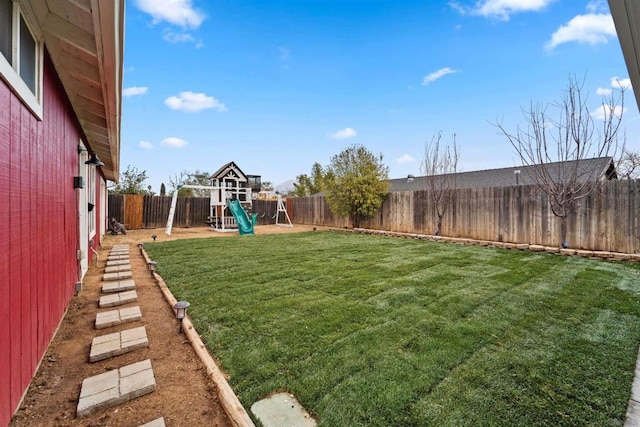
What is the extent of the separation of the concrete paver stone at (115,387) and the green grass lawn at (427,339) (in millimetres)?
496

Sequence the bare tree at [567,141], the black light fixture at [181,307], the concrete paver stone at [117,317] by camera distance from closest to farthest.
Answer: the black light fixture at [181,307] < the concrete paver stone at [117,317] < the bare tree at [567,141]

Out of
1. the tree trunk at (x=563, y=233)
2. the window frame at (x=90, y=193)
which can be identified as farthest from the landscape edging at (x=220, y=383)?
the tree trunk at (x=563, y=233)

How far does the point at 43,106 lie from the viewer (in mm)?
2264

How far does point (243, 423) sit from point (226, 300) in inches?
79.3

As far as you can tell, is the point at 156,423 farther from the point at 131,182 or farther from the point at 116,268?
the point at 131,182

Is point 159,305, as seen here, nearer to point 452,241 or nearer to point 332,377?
point 332,377

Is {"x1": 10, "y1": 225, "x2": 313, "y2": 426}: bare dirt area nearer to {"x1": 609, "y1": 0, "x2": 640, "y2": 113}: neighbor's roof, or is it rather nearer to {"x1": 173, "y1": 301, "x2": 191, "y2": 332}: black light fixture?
{"x1": 173, "y1": 301, "x2": 191, "y2": 332}: black light fixture

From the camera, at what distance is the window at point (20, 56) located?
1.48 m

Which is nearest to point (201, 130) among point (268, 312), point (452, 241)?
point (452, 241)

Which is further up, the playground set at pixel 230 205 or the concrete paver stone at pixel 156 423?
the playground set at pixel 230 205

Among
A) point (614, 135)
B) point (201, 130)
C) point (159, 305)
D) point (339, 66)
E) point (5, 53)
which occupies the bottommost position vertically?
point (159, 305)

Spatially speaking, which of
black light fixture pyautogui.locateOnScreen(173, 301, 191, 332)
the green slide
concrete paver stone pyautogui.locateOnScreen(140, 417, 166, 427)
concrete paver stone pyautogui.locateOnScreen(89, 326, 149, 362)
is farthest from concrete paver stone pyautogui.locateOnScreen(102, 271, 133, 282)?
the green slide

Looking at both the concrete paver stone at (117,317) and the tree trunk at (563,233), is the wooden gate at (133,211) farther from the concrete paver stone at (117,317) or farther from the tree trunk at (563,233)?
the tree trunk at (563,233)

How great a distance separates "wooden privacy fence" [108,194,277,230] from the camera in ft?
40.6
